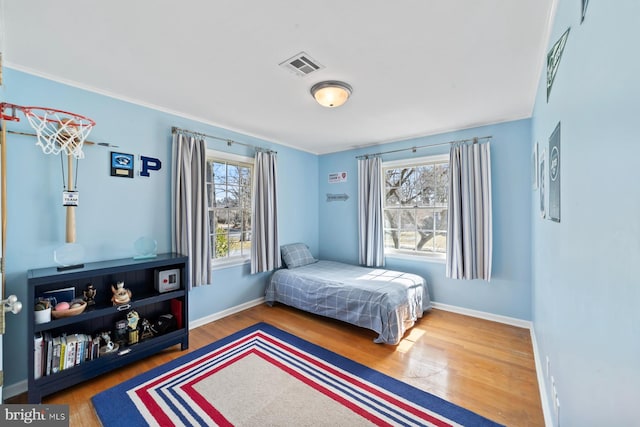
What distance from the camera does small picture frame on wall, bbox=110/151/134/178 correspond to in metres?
2.56

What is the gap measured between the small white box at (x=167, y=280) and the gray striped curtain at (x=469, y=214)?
3.24 meters

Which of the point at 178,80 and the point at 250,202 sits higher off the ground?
the point at 178,80

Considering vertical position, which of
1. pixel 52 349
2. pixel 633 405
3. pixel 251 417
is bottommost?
pixel 251 417

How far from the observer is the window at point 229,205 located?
3.48 meters

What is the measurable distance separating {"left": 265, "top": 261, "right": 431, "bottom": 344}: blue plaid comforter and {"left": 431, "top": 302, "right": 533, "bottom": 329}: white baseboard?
24 centimetres

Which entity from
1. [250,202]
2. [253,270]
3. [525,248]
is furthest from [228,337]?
[525,248]

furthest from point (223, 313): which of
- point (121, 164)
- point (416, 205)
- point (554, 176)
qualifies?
point (554, 176)

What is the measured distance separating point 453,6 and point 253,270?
345 cm

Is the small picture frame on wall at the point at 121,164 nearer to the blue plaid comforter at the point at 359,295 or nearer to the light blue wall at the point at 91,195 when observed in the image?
the light blue wall at the point at 91,195

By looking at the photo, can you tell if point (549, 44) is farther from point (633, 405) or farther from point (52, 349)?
point (52, 349)

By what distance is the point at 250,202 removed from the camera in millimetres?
3865

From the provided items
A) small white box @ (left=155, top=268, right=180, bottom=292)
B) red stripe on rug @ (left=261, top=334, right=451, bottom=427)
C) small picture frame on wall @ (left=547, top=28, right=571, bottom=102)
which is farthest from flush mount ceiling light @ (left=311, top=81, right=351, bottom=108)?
red stripe on rug @ (left=261, top=334, right=451, bottom=427)

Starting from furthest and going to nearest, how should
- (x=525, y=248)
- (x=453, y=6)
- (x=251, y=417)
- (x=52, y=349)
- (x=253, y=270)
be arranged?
(x=253, y=270)
(x=525, y=248)
(x=52, y=349)
(x=251, y=417)
(x=453, y=6)

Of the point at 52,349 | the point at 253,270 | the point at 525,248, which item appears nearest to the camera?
the point at 52,349
